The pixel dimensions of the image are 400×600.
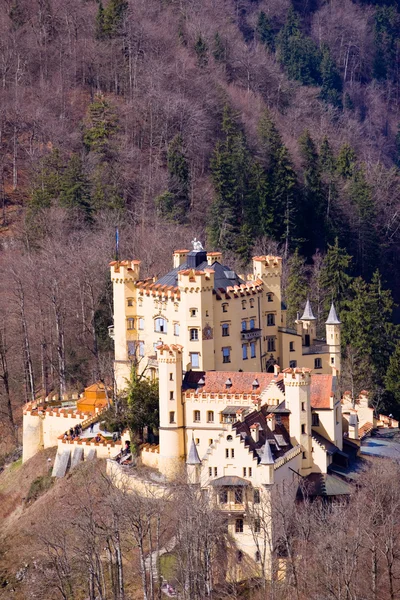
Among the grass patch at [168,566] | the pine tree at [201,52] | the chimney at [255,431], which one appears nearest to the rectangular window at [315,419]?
the chimney at [255,431]

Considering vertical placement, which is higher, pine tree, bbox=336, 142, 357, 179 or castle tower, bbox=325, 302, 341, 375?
pine tree, bbox=336, 142, 357, 179

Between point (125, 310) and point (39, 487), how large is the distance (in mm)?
11678

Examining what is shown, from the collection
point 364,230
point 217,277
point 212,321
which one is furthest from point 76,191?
point 212,321

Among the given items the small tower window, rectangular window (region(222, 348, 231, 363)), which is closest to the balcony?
rectangular window (region(222, 348, 231, 363))

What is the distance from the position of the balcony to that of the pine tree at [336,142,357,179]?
161 feet

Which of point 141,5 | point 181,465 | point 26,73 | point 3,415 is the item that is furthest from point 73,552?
point 141,5

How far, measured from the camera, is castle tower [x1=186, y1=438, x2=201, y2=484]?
90375mm

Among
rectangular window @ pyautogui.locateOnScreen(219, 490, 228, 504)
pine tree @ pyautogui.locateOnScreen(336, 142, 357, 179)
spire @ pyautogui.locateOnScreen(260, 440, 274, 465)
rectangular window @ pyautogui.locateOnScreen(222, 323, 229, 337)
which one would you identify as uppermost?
pine tree @ pyautogui.locateOnScreen(336, 142, 357, 179)

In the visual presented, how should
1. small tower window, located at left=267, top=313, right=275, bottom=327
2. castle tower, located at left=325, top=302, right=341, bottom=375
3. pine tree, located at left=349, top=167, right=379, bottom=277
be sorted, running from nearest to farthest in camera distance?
1. small tower window, located at left=267, top=313, right=275, bottom=327
2. castle tower, located at left=325, top=302, right=341, bottom=375
3. pine tree, located at left=349, top=167, right=379, bottom=277

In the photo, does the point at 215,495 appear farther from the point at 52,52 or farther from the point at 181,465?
the point at 52,52

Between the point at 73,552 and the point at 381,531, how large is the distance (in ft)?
46.4

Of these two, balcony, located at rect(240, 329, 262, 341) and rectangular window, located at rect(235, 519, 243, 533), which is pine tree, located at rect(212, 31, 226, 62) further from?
rectangular window, located at rect(235, 519, 243, 533)

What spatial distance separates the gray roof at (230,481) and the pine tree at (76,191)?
44.3 meters

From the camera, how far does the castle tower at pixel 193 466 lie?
90375mm
